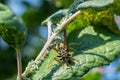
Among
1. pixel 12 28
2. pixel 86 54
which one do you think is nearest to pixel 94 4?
pixel 86 54

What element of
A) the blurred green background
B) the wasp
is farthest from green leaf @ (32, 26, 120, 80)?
the blurred green background

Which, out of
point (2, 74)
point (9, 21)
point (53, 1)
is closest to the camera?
point (9, 21)

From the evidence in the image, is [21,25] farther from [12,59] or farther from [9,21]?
[12,59]

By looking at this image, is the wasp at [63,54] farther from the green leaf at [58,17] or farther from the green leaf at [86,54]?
the green leaf at [58,17]

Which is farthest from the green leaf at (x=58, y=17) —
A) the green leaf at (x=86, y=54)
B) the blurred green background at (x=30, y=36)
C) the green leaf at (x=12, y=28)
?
the blurred green background at (x=30, y=36)

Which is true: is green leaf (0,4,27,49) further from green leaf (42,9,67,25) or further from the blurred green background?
the blurred green background

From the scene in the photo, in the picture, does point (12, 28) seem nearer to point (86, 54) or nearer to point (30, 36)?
point (86, 54)

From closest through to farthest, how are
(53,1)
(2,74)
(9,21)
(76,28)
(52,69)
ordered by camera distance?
(9,21) → (52,69) → (76,28) → (2,74) → (53,1)

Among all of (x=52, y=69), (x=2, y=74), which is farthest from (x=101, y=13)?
(x=2, y=74)
